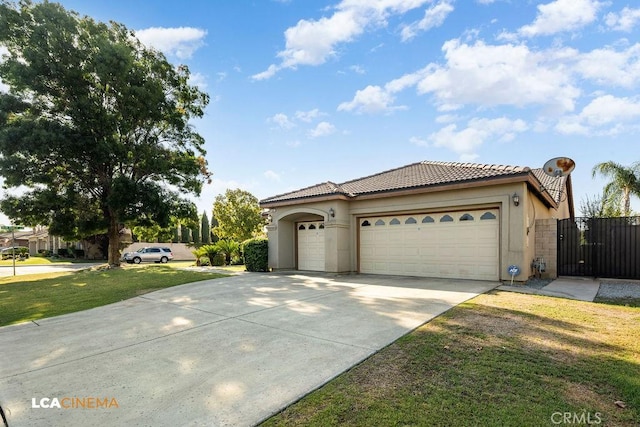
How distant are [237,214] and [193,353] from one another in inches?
933

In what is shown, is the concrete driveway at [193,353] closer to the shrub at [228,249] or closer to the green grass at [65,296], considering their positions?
the green grass at [65,296]

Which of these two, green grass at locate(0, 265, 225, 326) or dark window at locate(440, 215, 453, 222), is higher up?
dark window at locate(440, 215, 453, 222)

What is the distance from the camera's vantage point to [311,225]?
15172 millimetres

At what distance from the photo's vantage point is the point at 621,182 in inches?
861

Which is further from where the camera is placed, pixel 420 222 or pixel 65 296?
pixel 420 222

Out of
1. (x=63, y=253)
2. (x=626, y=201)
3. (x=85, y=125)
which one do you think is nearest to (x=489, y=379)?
(x=85, y=125)

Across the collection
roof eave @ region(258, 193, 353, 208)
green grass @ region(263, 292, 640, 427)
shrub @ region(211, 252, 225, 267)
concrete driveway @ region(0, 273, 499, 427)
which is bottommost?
shrub @ region(211, 252, 225, 267)

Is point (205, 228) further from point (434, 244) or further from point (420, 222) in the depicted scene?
point (434, 244)

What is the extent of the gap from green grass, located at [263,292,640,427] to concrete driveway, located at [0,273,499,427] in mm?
395

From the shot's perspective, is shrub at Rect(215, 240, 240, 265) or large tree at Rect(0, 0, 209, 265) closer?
large tree at Rect(0, 0, 209, 265)

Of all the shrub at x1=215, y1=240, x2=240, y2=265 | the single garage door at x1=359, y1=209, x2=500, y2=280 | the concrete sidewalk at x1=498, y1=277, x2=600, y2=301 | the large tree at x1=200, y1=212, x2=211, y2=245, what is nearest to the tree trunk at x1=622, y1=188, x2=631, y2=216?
the concrete sidewalk at x1=498, y1=277, x2=600, y2=301

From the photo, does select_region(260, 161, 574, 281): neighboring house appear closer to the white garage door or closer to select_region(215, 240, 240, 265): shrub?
the white garage door

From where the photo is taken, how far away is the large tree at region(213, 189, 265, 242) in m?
27.6

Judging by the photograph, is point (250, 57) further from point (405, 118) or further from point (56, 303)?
point (56, 303)
